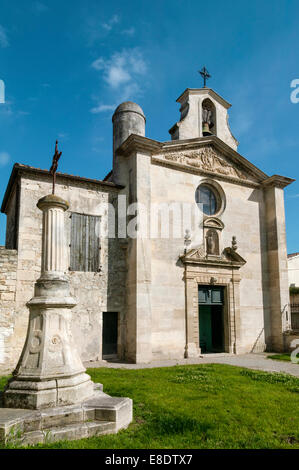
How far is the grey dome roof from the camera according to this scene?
14.1m

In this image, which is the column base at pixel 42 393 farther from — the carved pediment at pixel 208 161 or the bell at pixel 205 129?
the bell at pixel 205 129

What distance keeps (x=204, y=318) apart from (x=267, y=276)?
348 cm

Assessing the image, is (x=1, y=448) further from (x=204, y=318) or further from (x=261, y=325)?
(x=261, y=325)

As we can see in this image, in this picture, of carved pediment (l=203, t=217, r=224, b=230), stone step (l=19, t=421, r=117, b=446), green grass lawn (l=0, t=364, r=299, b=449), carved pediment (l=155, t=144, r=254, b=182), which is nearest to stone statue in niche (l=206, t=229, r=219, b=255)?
carved pediment (l=203, t=217, r=224, b=230)

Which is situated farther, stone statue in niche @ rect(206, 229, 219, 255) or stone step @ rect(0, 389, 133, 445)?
stone statue in niche @ rect(206, 229, 219, 255)

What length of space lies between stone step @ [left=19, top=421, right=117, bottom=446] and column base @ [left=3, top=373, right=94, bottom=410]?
0.37 meters

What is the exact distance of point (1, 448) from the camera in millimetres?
3465

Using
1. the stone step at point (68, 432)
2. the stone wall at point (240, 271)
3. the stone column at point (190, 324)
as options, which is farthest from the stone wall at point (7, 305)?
the stone step at point (68, 432)

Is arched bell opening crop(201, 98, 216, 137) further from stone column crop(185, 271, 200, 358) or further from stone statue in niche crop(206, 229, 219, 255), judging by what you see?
stone column crop(185, 271, 200, 358)

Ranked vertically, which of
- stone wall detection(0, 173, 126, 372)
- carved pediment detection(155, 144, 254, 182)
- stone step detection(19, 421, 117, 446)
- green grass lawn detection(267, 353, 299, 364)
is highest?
carved pediment detection(155, 144, 254, 182)

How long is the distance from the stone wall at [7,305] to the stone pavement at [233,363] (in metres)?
2.33

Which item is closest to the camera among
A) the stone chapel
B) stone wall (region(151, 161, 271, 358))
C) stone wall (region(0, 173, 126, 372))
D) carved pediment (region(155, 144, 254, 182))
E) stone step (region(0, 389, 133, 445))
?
stone step (region(0, 389, 133, 445))

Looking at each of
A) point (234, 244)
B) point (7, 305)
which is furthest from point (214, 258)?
point (7, 305)
